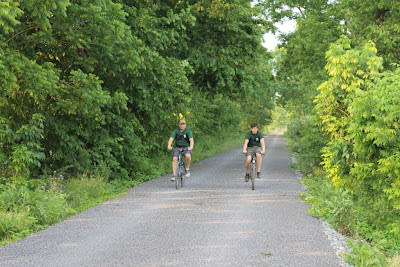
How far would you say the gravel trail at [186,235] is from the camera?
6.25 metres

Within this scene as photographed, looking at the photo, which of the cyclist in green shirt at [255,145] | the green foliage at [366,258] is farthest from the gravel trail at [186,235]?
the cyclist in green shirt at [255,145]

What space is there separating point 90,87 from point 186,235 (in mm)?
5209

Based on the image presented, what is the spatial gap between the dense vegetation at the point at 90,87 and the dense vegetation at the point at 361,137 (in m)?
4.54

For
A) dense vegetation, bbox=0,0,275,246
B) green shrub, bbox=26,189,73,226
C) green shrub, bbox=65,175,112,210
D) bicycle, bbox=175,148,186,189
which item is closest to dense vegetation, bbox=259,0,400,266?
bicycle, bbox=175,148,186,189

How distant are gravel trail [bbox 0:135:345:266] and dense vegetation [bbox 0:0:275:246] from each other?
91 cm

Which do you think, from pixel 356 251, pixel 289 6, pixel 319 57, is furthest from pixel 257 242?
pixel 289 6

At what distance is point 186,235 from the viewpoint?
7652mm

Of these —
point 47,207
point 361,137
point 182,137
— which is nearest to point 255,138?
point 182,137

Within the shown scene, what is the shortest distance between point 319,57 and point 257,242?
18.0 m

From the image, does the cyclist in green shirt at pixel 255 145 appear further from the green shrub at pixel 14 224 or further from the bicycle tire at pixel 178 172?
the green shrub at pixel 14 224

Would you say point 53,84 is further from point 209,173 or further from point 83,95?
point 209,173

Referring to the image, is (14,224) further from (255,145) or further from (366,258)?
(255,145)

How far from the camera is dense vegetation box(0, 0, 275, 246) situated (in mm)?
9617

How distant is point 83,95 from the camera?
11.0 m
